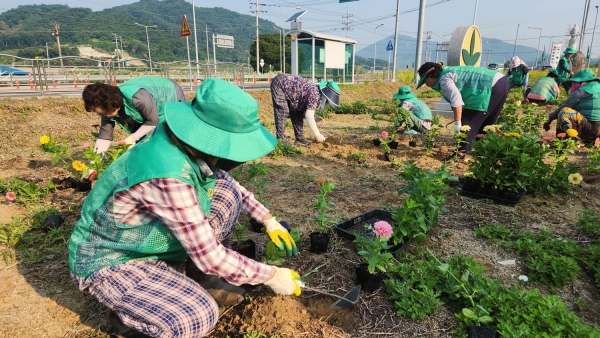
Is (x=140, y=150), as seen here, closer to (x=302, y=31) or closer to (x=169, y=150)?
(x=169, y=150)

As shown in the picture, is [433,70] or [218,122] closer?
[218,122]

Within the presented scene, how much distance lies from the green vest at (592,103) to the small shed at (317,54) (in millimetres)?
12178

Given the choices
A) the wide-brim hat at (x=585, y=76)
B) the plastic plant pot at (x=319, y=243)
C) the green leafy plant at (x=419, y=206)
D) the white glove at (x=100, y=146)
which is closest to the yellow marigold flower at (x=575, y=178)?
the green leafy plant at (x=419, y=206)

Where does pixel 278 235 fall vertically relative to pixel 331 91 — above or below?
below

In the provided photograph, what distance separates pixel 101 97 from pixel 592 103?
589 cm

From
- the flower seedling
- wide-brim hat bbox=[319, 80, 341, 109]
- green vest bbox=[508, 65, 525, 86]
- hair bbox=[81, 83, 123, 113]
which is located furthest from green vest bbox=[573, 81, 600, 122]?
hair bbox=[81, 83, 123, 113]

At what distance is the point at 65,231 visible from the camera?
8.97 feet

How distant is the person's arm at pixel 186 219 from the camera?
1389mm

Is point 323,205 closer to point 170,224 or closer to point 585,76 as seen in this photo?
point 170,224

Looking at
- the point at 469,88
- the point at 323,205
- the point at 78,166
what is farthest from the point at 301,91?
the point at 323,205

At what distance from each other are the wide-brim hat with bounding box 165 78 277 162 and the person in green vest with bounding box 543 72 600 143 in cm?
505

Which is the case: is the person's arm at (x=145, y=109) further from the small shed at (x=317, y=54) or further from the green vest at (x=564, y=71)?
the small shed at (x=317, y=54)

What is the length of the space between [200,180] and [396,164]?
3502 mm

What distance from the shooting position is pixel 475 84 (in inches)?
176
